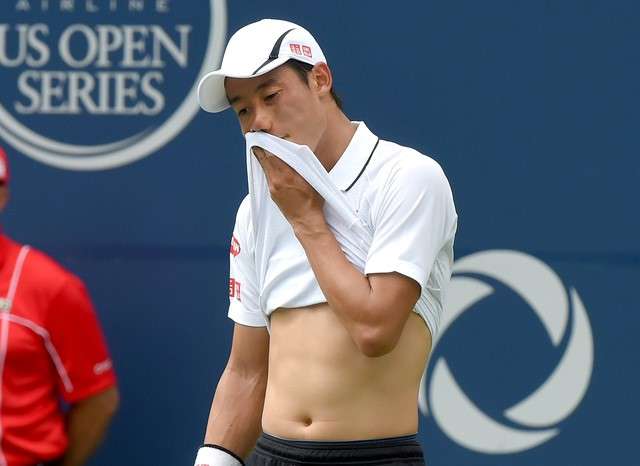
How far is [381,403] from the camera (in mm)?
2512

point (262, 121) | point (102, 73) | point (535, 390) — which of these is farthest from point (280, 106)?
point (535, 390)

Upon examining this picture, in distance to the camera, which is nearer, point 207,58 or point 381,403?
point 381,403

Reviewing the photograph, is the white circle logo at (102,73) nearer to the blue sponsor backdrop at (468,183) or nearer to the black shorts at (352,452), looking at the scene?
the blue sponsor backdrop at (468,183)

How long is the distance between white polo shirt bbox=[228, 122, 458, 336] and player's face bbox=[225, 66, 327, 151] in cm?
10

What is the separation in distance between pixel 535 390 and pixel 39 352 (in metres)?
1.22

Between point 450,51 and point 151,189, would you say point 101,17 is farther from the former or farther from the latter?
point 450,51

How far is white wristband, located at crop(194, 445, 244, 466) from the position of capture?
8.98 feet

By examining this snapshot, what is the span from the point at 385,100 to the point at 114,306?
2.85ft

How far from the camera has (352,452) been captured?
249 centimetres

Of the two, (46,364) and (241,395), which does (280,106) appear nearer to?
(241,395)

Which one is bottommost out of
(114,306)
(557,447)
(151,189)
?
(557,447)

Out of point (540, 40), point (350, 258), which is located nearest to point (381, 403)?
point (350, 258)

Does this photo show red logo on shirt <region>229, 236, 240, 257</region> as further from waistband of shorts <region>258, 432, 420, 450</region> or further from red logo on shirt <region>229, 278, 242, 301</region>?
waistband of shorts <region>258, 432, 420, 450</region>

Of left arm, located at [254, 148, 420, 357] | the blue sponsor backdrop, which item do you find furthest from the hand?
the blue sponsor backdrop
